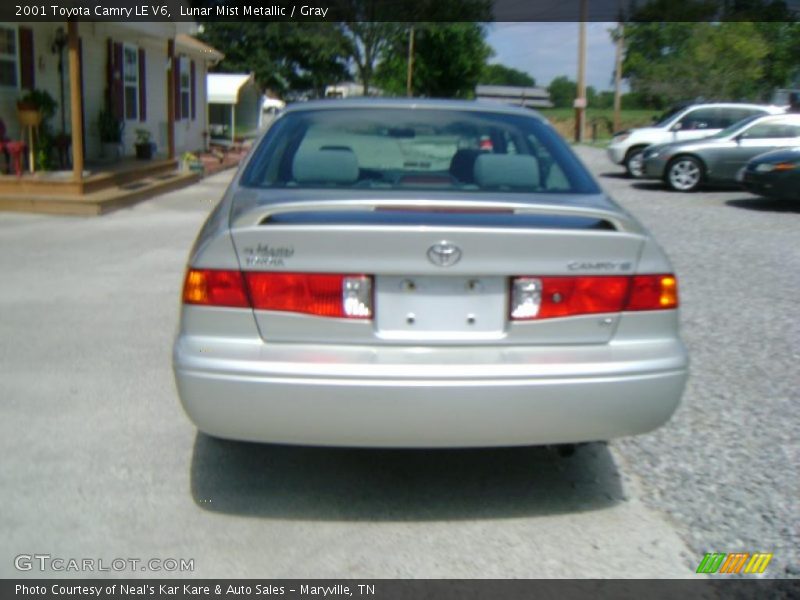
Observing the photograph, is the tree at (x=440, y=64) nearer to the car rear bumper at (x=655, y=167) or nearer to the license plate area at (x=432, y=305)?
the car rear bumper at (x=655, y=167)

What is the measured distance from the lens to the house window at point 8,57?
46.7 feet

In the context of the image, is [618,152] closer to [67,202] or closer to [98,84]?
[98,84]

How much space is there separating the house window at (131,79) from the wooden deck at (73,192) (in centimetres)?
395

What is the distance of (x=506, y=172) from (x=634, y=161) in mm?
16855

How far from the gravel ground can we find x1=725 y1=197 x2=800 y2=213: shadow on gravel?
189 inches

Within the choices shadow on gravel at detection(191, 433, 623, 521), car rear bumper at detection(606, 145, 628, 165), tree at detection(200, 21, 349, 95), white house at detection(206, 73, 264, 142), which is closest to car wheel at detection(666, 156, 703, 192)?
car rear bumper at detection(606, 145, 628, 165)

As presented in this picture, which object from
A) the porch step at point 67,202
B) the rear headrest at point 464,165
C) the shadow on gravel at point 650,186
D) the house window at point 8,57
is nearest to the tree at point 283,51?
the shadow on gravel at point 650,186

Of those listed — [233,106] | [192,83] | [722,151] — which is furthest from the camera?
[233,106]

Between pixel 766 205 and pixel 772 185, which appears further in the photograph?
pixel 766 205

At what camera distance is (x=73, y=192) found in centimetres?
1318

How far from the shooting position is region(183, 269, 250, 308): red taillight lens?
351cm

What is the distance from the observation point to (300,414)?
11.3 feet
